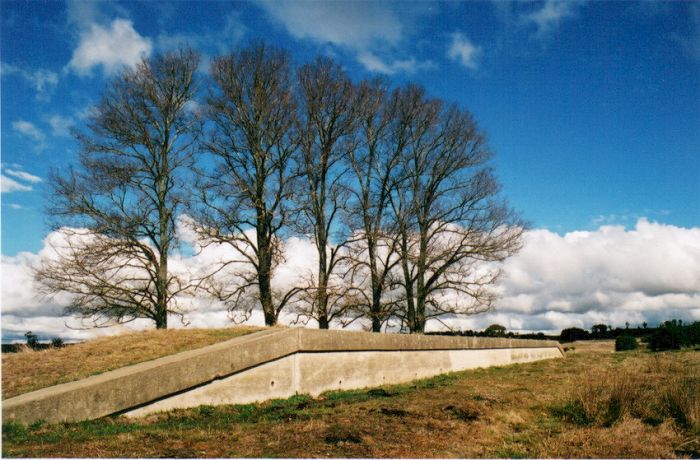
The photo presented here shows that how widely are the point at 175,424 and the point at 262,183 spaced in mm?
14232

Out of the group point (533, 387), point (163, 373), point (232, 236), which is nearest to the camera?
point (163, 373)

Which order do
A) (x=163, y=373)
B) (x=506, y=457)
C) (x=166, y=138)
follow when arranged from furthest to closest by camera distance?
(x=166, y=138) → (x=163, y=373) → (x=506, y=457)

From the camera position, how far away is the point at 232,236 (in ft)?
59.3

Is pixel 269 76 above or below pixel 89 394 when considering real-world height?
above

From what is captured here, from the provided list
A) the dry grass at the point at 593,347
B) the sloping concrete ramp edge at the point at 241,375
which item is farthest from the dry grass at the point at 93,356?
the dry grass at the point at 593,347

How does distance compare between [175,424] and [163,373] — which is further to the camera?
[163,373]

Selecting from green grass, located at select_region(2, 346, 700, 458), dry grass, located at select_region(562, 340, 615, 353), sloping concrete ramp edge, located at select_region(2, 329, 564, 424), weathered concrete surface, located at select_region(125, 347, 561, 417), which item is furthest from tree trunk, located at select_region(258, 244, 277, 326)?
dry grass, located at select_region(562, 340, 615, 353)

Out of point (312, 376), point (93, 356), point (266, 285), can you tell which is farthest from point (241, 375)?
point (266, 285)

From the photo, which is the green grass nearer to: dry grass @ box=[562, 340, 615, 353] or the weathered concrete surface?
the weathered concrete surface

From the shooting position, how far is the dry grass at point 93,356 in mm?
7570

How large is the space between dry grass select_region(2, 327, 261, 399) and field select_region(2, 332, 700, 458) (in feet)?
6.64

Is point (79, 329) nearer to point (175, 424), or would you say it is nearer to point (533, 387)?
point (175, 424)

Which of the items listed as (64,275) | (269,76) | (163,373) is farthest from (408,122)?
(163,373)

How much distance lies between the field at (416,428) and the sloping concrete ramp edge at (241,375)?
258mm
